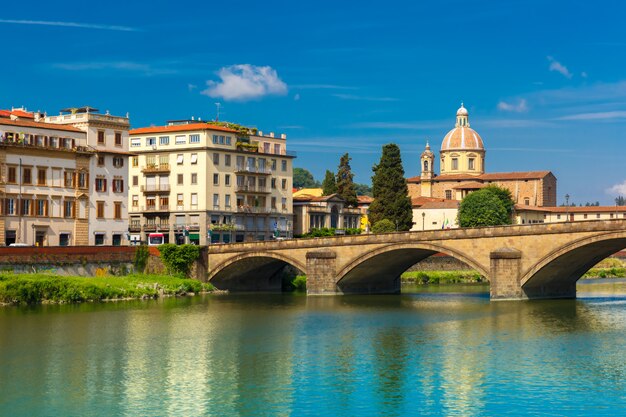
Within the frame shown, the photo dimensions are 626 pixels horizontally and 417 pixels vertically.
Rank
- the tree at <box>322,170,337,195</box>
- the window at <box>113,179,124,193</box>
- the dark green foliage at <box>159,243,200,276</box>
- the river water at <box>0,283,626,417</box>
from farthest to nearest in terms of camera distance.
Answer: the tree at <box>322,170,337,195</box>, the window at <box>113,179,124,193</box>, the dark green foliage at <box>159,243,200,276</box>, the river water at <box>0,283,626,417</box>

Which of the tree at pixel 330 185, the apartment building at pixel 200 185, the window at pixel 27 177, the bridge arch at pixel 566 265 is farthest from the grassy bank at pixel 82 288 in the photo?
the tree at pixel 330 185

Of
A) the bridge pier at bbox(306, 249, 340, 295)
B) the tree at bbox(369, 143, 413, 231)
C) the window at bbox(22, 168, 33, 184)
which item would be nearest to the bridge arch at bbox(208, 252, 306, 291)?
the bridge pier at bbox(306, 249, 340, 295)

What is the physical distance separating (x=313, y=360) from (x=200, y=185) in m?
68.6

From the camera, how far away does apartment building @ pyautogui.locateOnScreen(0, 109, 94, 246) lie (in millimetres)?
93250

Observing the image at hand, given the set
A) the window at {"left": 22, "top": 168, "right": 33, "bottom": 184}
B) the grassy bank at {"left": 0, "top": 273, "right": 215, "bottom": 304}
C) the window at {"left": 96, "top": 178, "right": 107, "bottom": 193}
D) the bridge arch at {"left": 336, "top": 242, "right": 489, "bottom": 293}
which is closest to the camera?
the grassy bank at {"left": 0, "top": 273, "right": 215, "bottom": 304}

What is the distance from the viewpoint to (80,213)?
3888 inches

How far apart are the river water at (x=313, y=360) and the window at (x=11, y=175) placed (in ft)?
60.8

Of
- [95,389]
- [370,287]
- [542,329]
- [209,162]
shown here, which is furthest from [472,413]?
[209,162]

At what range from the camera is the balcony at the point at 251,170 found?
124 m

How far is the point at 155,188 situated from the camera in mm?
122500

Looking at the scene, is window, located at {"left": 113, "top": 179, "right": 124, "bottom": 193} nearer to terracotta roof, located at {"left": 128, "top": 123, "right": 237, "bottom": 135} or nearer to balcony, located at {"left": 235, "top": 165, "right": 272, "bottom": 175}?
terracotta roof, located at {"left": 128, "top": 123, "right": 237, "bottom": 135}

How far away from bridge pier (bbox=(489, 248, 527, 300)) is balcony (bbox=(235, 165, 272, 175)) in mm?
47498

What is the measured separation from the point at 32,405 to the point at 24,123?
2230 inches

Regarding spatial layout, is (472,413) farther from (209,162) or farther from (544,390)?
(209,162)
